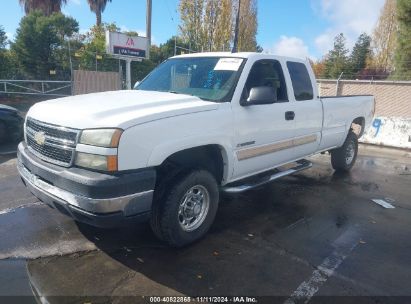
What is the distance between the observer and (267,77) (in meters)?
4.87

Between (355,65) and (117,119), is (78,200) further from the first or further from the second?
(355,65)

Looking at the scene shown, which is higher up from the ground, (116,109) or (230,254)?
(116,109)

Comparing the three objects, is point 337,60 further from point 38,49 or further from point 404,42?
point 38,49

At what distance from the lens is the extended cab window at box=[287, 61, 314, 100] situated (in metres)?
5.29

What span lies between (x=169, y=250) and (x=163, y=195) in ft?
2.18

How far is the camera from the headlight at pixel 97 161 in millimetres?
3021

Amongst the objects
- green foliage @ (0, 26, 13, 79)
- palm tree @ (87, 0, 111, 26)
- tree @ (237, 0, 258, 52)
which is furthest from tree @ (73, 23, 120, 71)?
tree @ (237, 0, 258, 52)

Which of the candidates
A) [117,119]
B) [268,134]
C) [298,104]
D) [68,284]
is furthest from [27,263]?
[298,104]

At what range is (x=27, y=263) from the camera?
3.47 metres

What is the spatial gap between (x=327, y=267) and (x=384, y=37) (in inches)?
1565

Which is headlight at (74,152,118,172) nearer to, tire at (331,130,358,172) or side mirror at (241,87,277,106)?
side mirror at (241,87,277,106)

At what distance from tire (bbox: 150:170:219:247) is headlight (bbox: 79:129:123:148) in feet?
2.75

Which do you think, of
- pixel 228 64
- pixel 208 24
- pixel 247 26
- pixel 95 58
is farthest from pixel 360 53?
pixel 228 64

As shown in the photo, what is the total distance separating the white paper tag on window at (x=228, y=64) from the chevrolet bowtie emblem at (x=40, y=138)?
217 centimetres
